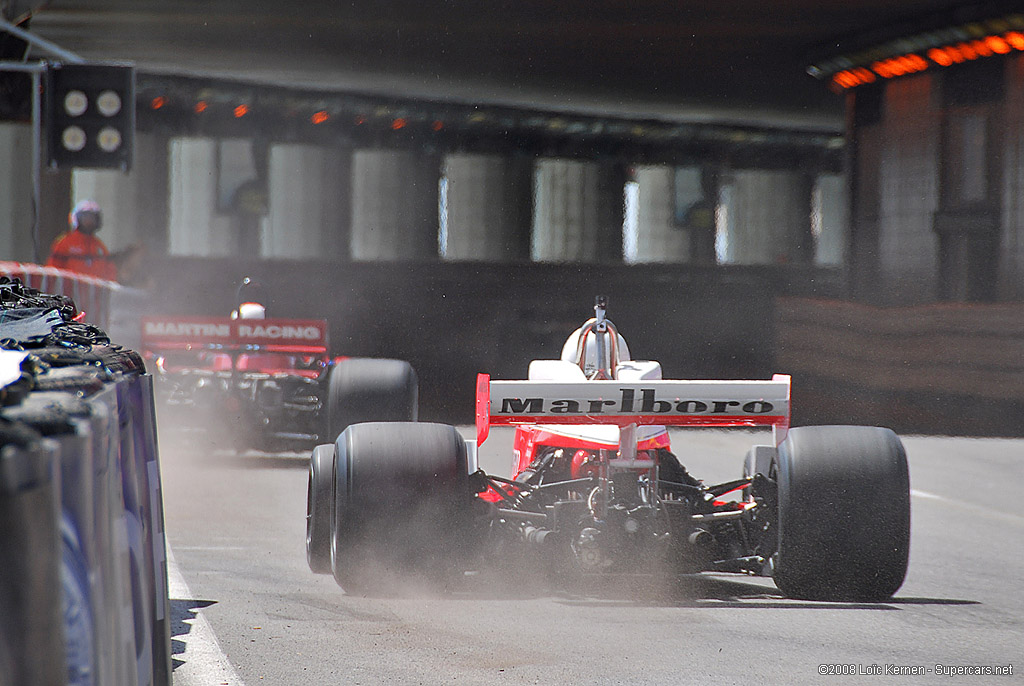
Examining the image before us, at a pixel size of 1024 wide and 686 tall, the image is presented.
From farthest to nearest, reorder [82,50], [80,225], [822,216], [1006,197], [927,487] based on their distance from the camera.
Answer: [82,50] < [822,216] < [1006,197] < [80,225] < [927,487]

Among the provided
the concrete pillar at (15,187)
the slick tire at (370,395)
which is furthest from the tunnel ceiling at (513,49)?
the slick tire at (370,395)

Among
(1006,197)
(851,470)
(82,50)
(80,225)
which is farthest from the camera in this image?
(82,50)

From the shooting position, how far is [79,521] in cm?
245

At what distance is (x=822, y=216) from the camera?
54.2 feet

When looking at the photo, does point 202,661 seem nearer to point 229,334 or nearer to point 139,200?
point 229,334

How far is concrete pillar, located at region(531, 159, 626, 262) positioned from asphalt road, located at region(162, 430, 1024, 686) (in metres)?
9.20

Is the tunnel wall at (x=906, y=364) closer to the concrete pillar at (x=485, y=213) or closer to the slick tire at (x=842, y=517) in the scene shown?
the concrete pillar at (x=485, y=213)

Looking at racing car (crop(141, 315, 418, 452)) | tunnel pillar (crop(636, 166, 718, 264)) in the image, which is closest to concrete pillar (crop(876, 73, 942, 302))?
tunnel pillar (crop(636, 166, 718, 264))

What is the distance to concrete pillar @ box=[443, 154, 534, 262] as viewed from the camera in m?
16.7

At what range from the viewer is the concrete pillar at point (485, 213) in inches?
658

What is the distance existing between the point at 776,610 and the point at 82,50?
47.4 ft

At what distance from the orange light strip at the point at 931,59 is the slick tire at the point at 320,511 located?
11.2 metres

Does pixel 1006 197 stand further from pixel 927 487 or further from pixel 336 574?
pixel 336 574

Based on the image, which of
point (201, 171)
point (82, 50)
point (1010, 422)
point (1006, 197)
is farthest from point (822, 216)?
point (82, 50)
